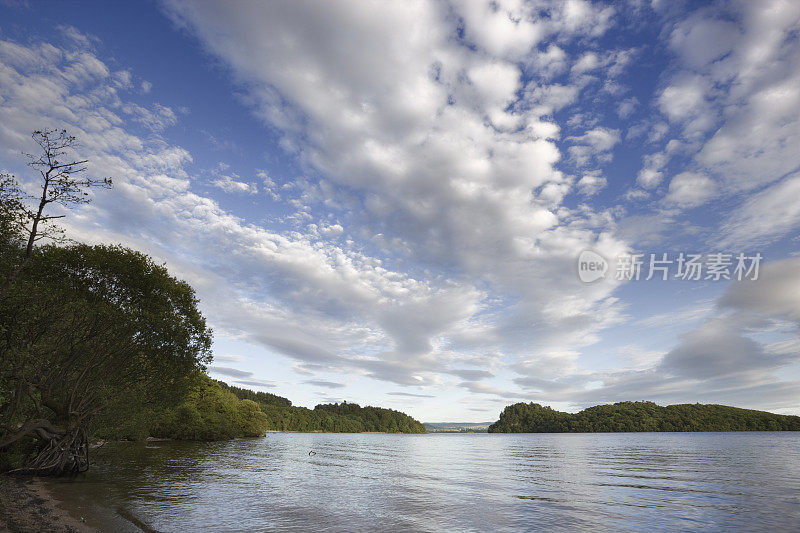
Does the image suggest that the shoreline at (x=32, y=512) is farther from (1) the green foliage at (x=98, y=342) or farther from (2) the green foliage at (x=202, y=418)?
(2) the green foliage at (x=202, y=418)

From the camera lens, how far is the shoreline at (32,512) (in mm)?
17312

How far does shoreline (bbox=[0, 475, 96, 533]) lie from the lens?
17.3 metres

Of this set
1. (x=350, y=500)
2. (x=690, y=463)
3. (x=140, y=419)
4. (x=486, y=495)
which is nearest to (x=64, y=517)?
(x=350, y=500)

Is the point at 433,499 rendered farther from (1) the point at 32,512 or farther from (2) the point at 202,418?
(2) the point at 202,418

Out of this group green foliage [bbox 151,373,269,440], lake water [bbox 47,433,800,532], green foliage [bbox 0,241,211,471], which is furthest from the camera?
green foliage [bbox 151,373,269,440]

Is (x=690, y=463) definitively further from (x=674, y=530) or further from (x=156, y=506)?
(x=156, y=506)

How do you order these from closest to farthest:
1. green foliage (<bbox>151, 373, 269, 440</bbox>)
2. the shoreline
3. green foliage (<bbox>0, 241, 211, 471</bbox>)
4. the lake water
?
1. the shoreline
2. the lake water
3. green foliage (<bbox>0, 241, 211, 471</bbox>)
4. green foliage (<bbox>151, 373, 269, 440</bbox>)

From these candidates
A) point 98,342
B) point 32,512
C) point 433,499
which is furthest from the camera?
point 98,342

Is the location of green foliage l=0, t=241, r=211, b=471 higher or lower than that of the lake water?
higher

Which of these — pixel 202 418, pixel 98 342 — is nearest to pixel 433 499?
pixel 98 342

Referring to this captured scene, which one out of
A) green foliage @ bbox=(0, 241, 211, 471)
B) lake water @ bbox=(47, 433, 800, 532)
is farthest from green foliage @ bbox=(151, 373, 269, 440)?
lake water @ bbox=(47, 433, 800, 532)

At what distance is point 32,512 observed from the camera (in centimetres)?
1984

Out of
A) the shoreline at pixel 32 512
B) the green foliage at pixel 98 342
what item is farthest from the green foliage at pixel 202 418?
the shoreline at pixel 32 512

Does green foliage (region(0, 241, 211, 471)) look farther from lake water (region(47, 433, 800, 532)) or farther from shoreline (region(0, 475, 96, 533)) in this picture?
lake water (region(47, 433, 800, 532))
